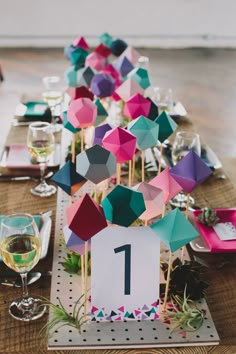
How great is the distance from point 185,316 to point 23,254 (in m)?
0.38

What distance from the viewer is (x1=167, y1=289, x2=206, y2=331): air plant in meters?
1.19

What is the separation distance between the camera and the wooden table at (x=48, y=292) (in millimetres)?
1140

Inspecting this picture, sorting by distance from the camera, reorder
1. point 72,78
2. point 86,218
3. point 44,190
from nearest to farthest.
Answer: point 86,218 < point 44,190 < point 72,78

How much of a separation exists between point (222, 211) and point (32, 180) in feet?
2.16

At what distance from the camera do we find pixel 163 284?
4.25 ft

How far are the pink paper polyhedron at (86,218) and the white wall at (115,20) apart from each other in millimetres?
5454

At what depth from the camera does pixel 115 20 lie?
20.6 ft

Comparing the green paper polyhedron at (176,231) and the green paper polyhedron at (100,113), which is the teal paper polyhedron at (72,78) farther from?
the green paper polyhedron at (176,231)

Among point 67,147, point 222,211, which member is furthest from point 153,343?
point 67,147

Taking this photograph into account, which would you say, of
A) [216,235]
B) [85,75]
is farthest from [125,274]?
[85,75]

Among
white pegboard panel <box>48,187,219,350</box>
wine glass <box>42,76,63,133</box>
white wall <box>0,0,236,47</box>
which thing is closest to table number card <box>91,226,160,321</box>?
white pegboard panel <box>48,187,219,350</box>

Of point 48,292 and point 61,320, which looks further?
point 48,292

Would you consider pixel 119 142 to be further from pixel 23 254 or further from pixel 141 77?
pixel 141 77

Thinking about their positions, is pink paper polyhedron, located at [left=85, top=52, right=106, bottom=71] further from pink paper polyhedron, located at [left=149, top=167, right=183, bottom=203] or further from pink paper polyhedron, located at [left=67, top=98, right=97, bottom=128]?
pink paper polyhedron, located at [left=149, top=167, right=183, bottom=203]
